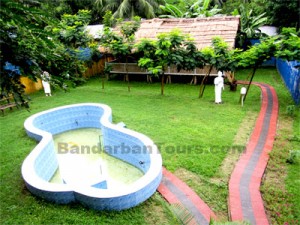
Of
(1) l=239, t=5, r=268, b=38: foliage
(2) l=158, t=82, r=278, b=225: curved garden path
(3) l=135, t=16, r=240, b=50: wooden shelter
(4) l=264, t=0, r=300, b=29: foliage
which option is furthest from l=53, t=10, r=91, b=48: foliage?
(4) l=264, t=0, r=300, b=29: foliage

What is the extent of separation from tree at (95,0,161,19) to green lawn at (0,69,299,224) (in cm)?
773

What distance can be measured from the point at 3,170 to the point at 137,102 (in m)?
7.61

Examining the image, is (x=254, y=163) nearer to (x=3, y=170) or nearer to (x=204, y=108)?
(x=204, y=108)

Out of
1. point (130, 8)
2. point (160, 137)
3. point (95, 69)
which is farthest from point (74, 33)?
point (160, 137)

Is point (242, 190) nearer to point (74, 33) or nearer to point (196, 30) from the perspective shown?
point (196, 30)

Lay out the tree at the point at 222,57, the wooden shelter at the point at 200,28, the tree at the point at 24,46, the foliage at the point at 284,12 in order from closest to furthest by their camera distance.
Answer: the tree at the point at 24,46, the tree at the point at 222,57, the wooden shelter at the point at 200,28, the foliage at the point at 284,12

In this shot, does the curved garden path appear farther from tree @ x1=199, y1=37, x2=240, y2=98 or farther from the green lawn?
tree @ x1=199, y1=37, x2=240, y2=98

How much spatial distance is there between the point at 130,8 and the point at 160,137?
16.6 metres

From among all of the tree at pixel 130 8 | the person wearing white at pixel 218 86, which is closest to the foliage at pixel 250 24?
the tree at pixel 130 8

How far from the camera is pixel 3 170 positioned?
25.4ft

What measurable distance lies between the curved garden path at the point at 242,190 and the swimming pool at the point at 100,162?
1.65 ft

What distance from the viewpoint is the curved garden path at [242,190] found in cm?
591

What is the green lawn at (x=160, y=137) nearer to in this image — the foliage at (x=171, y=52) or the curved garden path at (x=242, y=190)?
the curved garden path at (x=242, y=190)

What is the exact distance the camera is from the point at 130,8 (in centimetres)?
2292
